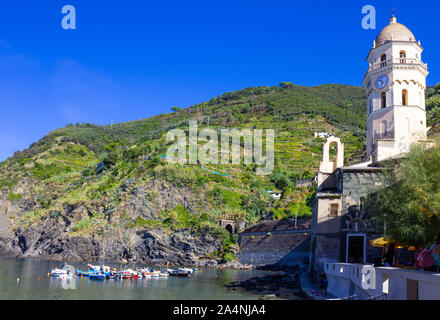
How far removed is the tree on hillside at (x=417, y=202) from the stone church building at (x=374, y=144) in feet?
31.4

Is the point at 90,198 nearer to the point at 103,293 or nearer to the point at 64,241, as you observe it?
the point at 64,241

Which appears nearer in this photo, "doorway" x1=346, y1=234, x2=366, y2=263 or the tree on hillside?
the tree on hillside

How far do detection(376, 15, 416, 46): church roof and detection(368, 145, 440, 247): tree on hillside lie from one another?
1809 cm

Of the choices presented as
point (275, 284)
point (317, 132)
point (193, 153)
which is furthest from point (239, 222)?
point (317, 132)

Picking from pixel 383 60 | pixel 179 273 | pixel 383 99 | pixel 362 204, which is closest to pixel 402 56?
pixel 383 60

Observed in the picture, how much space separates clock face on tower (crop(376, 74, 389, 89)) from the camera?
110 feet

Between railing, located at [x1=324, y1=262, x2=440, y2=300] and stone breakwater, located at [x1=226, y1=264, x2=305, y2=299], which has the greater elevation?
railing, located at [x1=324, y1=262, x2=440, y2=300]

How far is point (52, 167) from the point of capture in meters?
107

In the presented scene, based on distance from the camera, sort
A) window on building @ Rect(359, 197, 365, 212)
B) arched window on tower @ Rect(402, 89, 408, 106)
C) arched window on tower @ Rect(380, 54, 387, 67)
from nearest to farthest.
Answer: window on building @ Rect(359, 197, 365, 212) < arched window on tower @ Rect(402, 89, 408, 106) < arched window on tower @ Rect(380, 54, 387, 67)

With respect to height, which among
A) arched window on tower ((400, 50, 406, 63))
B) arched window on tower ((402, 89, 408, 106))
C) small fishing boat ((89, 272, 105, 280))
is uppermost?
arched window on tower ((400, 50, 406, 63))

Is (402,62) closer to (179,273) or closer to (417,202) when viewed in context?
(417,202)

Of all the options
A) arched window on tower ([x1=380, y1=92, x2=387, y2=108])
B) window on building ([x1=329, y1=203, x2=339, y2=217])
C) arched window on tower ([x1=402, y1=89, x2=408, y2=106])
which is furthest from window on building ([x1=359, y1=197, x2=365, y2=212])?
arched window on tower ([x1=402, y1=89, x2=408, y2=106])

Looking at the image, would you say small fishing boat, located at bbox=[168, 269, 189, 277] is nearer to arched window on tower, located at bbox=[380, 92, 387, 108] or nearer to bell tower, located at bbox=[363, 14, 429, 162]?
bell tower, located at bbox=[363, 14, 429, 162]

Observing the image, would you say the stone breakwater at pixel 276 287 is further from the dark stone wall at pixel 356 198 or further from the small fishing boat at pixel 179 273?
the small fishing boat at pixel 179 273
